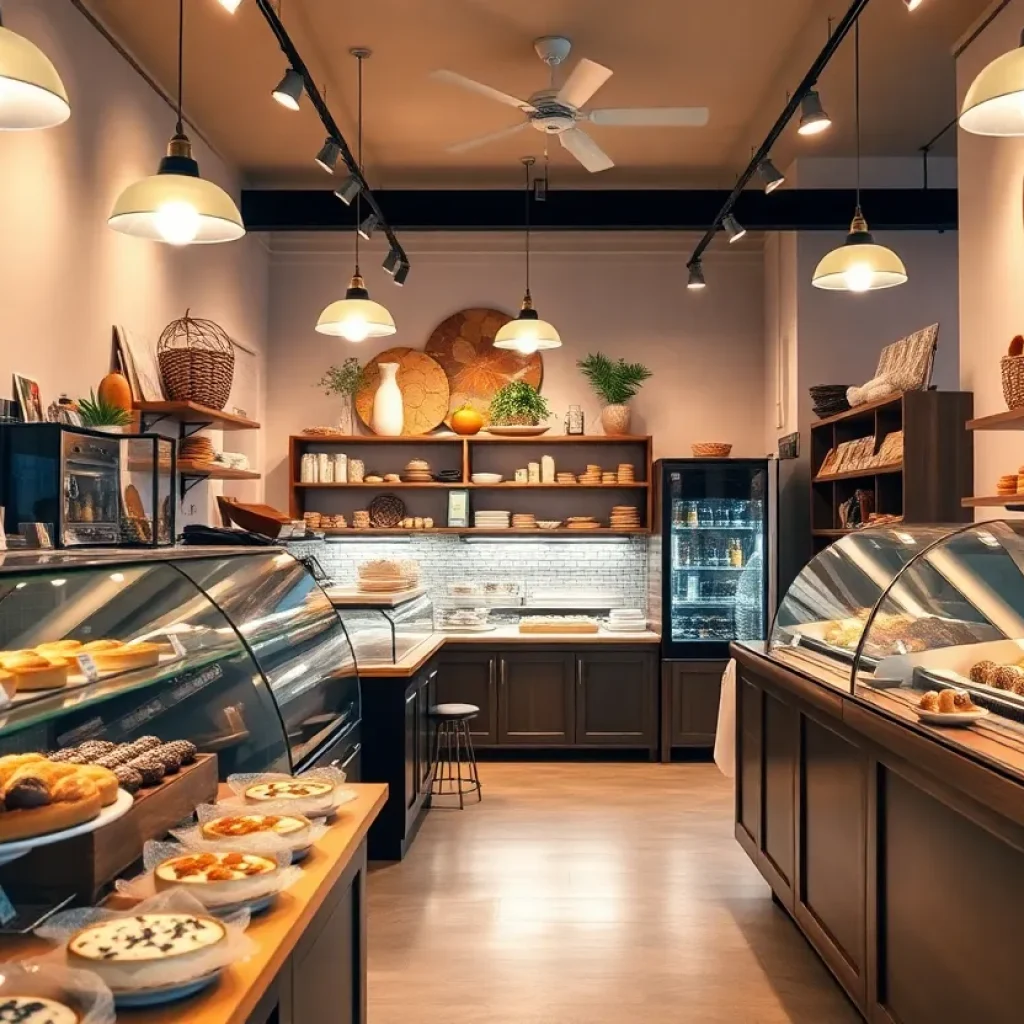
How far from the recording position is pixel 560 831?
5.68 metres

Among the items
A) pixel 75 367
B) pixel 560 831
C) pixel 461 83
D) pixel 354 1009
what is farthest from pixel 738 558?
pixel 354 1009

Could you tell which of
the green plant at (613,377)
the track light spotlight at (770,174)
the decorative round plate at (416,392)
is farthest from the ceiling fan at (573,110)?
the decorative round plate at (416,392)

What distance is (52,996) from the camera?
1.57 m

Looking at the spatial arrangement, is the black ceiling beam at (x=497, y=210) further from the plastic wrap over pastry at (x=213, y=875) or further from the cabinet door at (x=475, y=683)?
the plastic wrap over pastry at (x=213, y=875)

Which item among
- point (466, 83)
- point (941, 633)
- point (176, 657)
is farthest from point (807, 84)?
point (176, 657)

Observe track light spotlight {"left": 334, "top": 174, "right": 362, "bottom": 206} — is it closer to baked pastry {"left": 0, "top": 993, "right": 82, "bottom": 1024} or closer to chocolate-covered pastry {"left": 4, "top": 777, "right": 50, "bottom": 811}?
chocolate-covered pastry {"left": 4, "top": 777, "right": 50, "bottom": 811}

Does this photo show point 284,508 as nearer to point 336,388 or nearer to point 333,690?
point 336,388

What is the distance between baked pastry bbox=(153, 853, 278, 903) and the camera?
6.47ft

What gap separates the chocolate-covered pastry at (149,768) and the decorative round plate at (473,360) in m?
6.20

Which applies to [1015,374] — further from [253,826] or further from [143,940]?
[143,940]

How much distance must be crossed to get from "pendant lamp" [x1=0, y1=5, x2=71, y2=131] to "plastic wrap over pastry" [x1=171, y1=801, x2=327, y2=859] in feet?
6.30

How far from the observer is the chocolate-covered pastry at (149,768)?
237 centimetres

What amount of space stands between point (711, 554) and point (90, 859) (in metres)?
6.28

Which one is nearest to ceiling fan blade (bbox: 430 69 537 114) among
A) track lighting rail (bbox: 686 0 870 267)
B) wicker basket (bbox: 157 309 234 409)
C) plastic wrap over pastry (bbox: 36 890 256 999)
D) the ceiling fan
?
the ceiling fan
